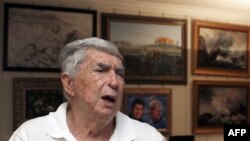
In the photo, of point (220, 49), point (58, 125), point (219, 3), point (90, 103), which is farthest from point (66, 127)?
point (220, 49)

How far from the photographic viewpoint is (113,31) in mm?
2900

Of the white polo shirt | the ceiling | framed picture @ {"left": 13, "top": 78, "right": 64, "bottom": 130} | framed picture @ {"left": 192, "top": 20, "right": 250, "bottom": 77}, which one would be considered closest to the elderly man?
the white polo shirt

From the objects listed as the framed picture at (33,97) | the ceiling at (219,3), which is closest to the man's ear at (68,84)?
the framed picture at (33,97)

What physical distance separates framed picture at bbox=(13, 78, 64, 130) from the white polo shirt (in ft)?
4.21

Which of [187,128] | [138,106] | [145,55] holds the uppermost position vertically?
[145,55]

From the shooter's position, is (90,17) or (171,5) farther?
(171,5)

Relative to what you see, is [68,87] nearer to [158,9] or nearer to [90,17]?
[90,17]

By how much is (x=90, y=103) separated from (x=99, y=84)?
0.23 ft

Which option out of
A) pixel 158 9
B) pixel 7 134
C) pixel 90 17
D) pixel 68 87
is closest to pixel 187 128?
pixel 158 9

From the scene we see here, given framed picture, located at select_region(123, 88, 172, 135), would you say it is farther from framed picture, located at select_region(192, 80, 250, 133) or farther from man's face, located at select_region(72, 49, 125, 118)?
man's face, located at select_region(72, 49, 125, 118)

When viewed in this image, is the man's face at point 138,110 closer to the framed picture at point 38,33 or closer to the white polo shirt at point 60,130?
the framed picture at point 38,33

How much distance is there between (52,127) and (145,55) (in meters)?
1.78

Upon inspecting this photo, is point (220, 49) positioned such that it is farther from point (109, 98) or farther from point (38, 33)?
point (109, 98)

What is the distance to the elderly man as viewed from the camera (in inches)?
49.6
